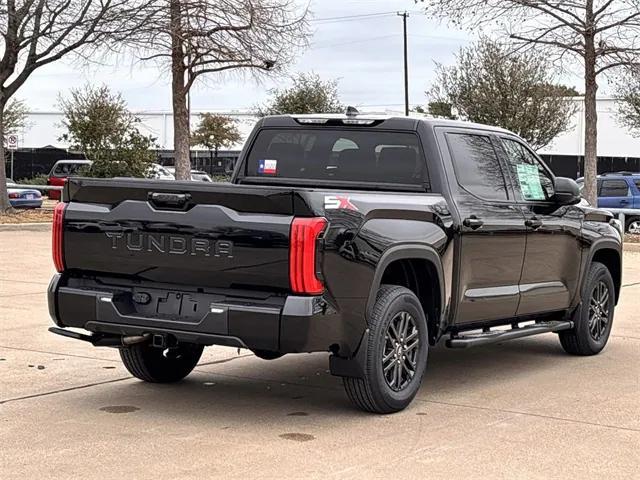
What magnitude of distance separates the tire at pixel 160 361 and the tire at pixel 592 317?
3.30 metres

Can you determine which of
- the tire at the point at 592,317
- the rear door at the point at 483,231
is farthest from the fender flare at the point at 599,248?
the rear door at the point at 483,231

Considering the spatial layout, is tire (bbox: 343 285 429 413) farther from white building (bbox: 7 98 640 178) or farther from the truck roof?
white building (bbox: 7 98 640 178)

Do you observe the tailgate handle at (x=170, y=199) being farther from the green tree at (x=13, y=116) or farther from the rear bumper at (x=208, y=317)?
the green tree at (x=13, y=116)

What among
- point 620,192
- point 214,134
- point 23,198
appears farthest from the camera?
point 214,134

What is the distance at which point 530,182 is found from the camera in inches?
341

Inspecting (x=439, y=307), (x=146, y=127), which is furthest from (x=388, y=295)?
(x=146, y=127)

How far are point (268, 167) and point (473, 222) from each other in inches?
→ 67.3

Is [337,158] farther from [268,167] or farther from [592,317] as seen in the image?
[592,317]

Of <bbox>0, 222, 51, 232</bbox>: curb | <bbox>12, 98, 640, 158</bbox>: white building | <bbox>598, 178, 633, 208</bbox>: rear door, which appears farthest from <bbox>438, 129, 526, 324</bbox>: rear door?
<bbox>12, 98, 640, 158</bbox>: white building

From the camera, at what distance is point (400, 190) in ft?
25.1

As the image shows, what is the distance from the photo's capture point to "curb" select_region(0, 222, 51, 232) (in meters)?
23.5

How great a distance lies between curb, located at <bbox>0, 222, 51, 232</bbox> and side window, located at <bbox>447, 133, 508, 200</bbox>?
17.1m

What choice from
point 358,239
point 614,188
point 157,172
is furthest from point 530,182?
point 157,172

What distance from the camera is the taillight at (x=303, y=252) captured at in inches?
240
